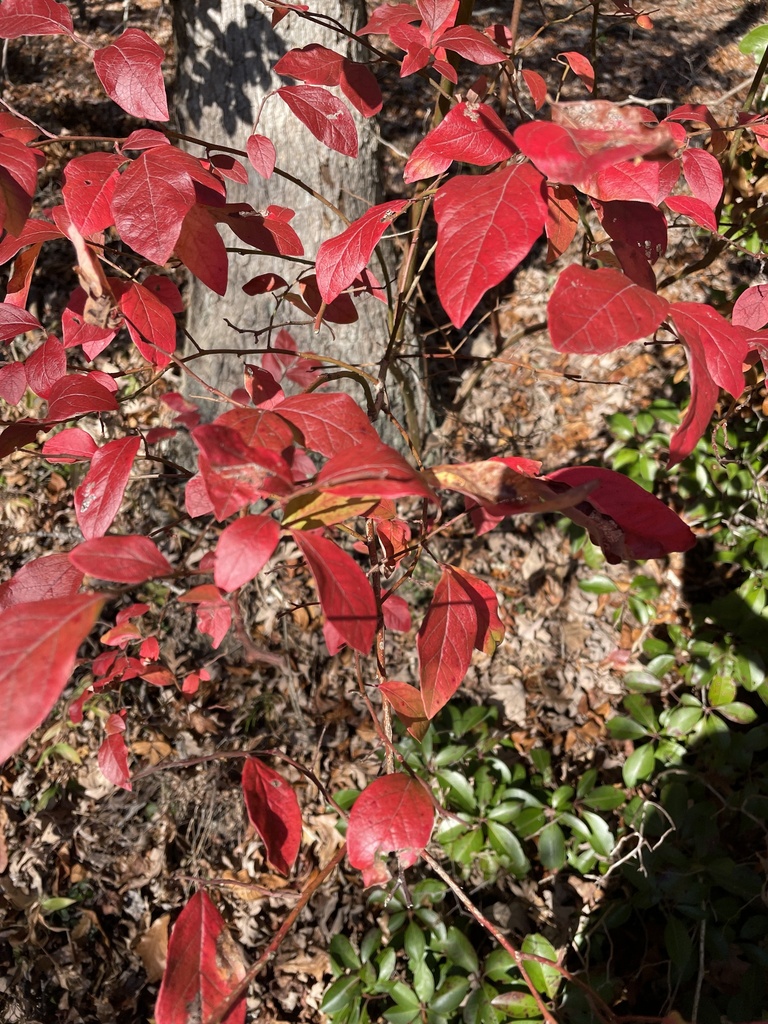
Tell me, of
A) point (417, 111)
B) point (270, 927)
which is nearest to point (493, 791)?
point (270, 927)

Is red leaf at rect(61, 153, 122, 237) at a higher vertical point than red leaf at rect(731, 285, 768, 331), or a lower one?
higher

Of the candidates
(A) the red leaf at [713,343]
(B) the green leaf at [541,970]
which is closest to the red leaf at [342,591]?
(A) the red leaf at [713,343]

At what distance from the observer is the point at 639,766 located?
191 centimetres

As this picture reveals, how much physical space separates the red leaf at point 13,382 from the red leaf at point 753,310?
1.15 m

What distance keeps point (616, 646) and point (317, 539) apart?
2002 mm

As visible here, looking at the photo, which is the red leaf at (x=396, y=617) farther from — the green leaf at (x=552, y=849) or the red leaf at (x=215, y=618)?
the green leaf at (x=552, y=849)

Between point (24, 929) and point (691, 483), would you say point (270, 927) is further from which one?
point (691, 483)

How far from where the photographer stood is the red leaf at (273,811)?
104cm

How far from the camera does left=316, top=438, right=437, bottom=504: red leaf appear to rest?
571 millimetres

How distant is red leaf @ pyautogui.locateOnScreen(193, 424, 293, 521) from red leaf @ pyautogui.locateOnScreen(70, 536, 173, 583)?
79 millimetres

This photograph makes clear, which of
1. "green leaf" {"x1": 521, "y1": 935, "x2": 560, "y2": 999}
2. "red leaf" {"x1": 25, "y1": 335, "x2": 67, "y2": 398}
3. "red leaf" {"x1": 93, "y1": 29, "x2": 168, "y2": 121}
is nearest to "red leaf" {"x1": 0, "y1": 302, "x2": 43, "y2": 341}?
"red leaf" {"x1": 25, "y1": 335, "x2": 67, "y2": 398}

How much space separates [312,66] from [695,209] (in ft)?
1.98

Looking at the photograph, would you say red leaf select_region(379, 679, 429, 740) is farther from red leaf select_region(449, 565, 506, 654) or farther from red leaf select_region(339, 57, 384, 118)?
red leaf select_region(339, 57, 384, 118)

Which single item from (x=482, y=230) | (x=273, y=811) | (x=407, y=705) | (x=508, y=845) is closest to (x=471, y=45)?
(x=482, y=230)
